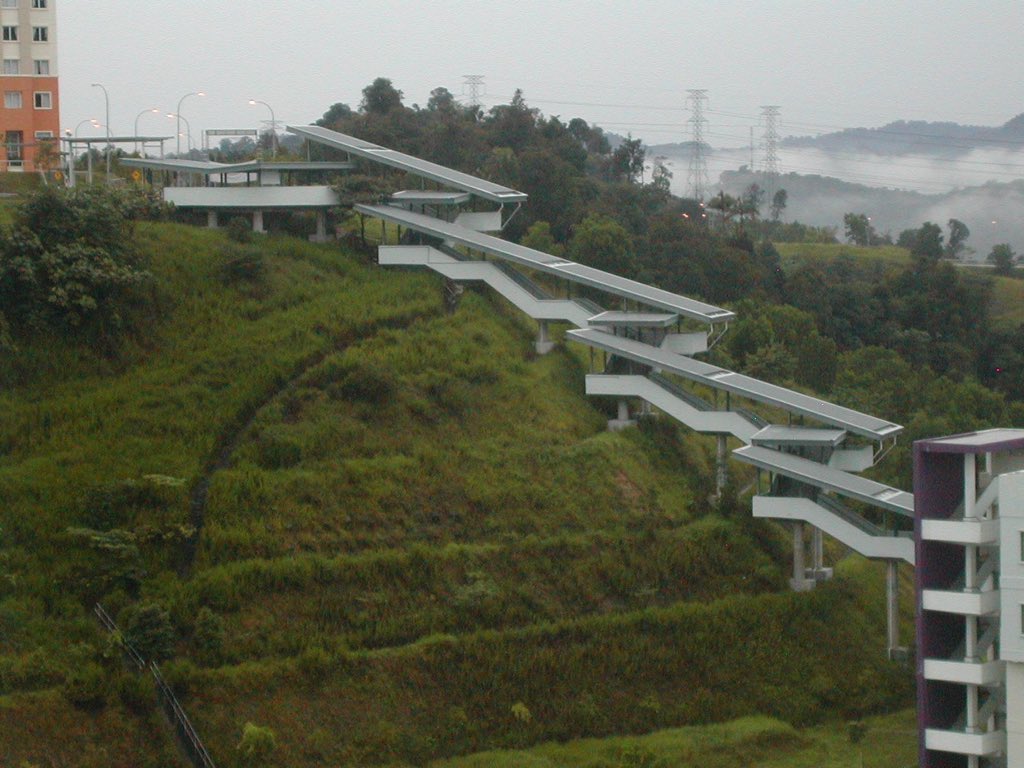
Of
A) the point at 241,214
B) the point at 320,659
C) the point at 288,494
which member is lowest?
the point at 320,659

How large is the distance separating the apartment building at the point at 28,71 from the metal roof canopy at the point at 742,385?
23230mm

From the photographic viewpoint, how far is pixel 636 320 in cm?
4078

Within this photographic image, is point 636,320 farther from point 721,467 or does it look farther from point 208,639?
point 208,639

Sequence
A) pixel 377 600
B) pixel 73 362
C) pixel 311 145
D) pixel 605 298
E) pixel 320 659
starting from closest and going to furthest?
pixel 320 659 → pixel 377 600 → pixel 73 362 → pixel 311 145 → pixel 605 298

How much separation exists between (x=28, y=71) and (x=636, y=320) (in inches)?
998

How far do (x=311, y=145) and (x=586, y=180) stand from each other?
70.0 ft

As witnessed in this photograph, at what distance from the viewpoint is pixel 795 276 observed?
2879 inches

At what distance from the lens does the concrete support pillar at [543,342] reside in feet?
144

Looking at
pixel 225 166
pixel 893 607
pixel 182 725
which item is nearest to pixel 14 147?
pixel 225 166

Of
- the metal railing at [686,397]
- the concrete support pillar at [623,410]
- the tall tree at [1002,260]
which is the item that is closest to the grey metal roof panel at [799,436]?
the metal railing at [686,397]

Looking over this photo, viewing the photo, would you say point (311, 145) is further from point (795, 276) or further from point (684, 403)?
point (795, 276)

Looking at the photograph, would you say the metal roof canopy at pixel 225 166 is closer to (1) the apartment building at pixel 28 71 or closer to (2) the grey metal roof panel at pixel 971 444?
(1) the apartment building at pixel 28 71

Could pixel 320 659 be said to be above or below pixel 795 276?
below

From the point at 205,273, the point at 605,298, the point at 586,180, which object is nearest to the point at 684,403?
the point at 205,273
